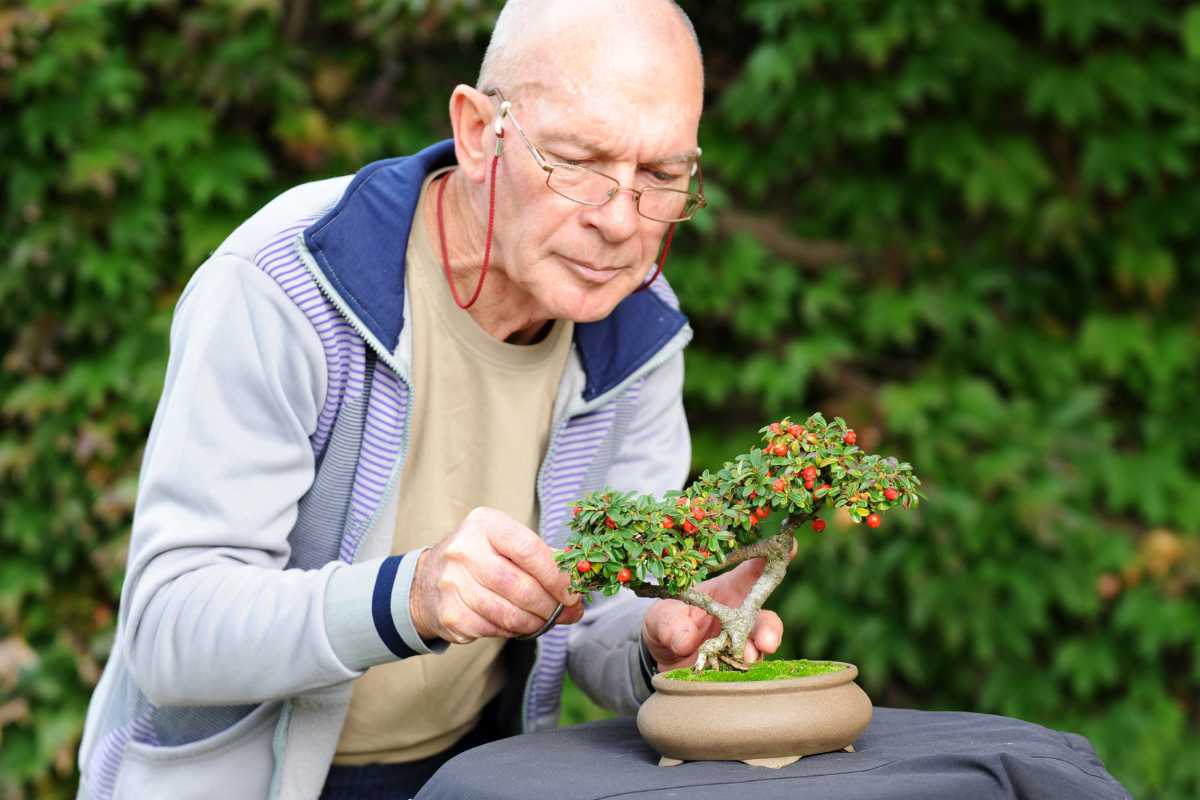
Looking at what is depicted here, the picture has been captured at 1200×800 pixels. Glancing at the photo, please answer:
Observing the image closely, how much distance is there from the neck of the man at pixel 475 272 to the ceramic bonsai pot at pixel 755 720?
0.73 metres

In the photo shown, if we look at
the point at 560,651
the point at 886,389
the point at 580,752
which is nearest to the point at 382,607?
the point at 580,752

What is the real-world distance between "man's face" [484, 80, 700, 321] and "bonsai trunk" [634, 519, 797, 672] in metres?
0.43

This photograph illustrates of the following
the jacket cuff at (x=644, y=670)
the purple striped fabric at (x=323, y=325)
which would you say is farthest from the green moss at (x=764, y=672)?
the purple striped fabric at (x=323, y=325)

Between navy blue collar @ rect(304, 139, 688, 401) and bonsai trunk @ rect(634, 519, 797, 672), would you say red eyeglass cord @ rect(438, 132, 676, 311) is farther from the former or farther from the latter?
bonsai trunk @ rect(634, 519, 797, 672)

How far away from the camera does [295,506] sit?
73.5 inches

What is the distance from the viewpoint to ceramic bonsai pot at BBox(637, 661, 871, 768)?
1.53 m

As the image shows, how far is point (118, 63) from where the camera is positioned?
3.63 m

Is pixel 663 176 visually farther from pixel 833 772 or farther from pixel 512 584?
pixel 833 772

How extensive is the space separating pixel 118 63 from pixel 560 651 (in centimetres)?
229

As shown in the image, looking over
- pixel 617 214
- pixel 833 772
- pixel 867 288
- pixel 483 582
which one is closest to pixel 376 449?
pixel 483 582

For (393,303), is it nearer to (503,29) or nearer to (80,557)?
(503,29)

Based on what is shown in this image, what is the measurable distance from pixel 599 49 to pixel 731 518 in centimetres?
65

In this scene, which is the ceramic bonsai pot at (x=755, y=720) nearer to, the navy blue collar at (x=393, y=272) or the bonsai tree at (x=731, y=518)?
the bonsai tree at (x=731, y=518)

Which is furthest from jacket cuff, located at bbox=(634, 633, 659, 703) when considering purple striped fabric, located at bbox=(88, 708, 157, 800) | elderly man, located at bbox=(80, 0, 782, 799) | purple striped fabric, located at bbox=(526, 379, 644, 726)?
purple striped fabric, located at bbox=(88, 708, 157, 800)
